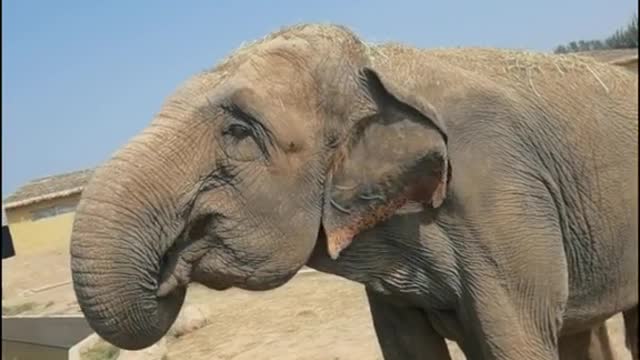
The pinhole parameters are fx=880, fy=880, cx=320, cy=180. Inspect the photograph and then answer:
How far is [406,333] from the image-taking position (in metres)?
2.80

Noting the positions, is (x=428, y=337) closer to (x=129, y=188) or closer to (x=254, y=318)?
(x=129, y=188)

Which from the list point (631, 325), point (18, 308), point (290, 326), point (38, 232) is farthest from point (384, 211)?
point (38, 232)

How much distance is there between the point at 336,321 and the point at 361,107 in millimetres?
4379

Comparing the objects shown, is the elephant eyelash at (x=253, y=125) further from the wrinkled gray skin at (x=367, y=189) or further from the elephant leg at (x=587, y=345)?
the elephant leg at (x=587, y=345)

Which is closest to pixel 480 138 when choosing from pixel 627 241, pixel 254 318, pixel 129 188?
pixel 627 241

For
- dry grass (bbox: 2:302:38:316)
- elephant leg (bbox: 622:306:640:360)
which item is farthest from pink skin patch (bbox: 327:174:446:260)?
dry grass (bbox: 2:302:38:316)

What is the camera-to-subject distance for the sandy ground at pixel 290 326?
5.65m

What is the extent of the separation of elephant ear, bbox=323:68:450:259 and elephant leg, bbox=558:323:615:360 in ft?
3.86

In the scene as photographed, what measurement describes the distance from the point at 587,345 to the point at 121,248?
197cm

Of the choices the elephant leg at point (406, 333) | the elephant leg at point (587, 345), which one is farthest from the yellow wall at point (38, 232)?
the elephant leg at point (406, 333)

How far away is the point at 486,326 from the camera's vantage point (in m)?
2.38

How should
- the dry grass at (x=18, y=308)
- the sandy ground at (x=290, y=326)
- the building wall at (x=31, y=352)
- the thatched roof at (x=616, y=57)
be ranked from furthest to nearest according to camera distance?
the dry grass at (x=18, y=308) → the building wall at (x=31, y=352) → the sandy ground at (x=290, y=326) → the thatched roof at (x=616, y=57)

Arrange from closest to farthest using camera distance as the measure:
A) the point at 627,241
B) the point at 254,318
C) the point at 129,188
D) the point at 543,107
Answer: the point at 129,188 → the point at 543,107 → the point at 627,241 → the point at 254,318

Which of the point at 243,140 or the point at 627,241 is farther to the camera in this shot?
the point at 627,241
